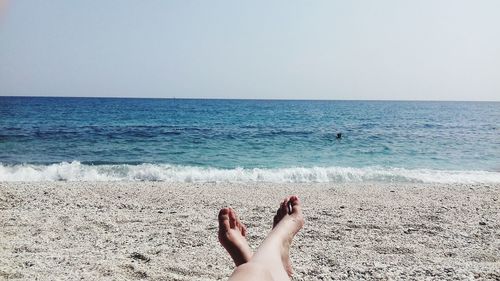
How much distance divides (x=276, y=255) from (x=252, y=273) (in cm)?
48

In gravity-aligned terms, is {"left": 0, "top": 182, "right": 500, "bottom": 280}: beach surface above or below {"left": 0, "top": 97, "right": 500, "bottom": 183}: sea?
above

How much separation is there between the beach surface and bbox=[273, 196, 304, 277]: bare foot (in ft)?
1.60

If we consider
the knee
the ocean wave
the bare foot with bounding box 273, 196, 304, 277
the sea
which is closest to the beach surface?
the bare foot with bounding box 273, 196, 304, 277

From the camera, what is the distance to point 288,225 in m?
3.32

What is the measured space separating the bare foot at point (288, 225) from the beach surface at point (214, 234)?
1.60 ft

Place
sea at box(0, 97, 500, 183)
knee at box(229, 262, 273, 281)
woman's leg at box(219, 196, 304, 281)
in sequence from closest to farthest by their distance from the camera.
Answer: knee at box(229, 262, 273, 281)
woman's leg at box(219, 196, 304, 281)
sea at box(0, 97, 500, 183)

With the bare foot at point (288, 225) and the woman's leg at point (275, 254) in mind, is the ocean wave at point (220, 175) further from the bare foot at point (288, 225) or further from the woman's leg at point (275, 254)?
the woman's leg at point (275, 254)

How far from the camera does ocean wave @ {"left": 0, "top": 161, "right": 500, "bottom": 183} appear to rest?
1053 cm

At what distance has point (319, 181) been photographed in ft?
34.7

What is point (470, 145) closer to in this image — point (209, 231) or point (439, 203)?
point (439, 203)

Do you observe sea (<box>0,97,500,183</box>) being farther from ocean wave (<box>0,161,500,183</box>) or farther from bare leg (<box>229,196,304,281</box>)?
bare leg (<box>229,196,304,281</box>)

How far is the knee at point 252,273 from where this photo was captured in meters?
2.01

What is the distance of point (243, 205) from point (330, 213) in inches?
56.3

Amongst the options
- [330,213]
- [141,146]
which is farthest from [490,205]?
[141,146]
